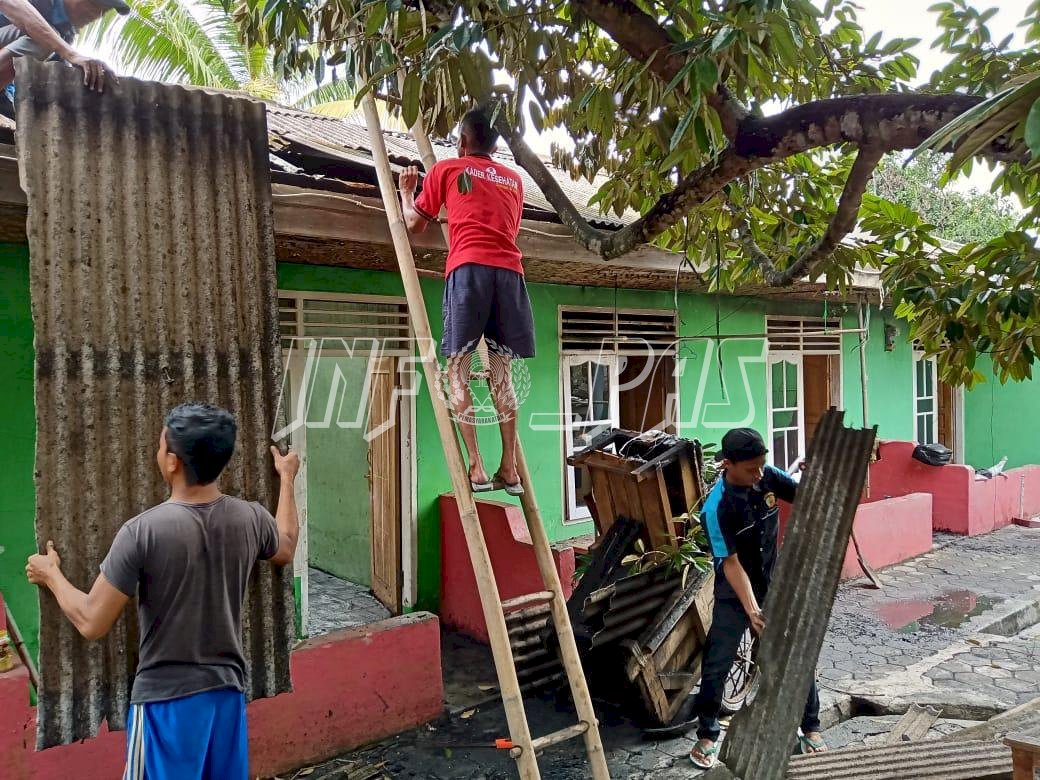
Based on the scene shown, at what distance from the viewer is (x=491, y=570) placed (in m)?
2.79

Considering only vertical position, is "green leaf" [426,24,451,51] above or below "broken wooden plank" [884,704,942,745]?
above

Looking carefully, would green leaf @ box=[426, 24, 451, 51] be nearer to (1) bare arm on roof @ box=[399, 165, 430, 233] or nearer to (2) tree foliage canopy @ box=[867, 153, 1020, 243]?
(1) bare arm on roof @ box=[399, 165, 430, 233]

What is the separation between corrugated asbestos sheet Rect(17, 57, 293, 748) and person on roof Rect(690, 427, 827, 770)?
2.18 metres

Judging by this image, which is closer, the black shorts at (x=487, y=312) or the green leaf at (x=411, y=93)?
the green leaf at (x=411, y=93)

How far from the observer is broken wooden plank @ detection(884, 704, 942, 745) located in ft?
13.2

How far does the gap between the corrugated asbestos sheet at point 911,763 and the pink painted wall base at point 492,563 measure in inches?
86.4

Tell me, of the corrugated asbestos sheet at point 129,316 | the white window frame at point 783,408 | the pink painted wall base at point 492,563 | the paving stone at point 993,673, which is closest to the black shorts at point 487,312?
the corrugated asbestos sheet at point 129,316

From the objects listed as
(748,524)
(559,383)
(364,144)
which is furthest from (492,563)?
(364,144)

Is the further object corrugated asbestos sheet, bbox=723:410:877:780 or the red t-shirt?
corrugated asbestos sheet, bbox=723:410:877:780

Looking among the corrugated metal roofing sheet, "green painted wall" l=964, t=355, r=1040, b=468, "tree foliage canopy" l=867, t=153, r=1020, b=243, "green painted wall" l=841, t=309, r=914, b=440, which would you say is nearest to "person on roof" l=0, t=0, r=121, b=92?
the corrugated metal roofing sheet

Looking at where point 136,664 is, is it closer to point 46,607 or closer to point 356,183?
point 46,607

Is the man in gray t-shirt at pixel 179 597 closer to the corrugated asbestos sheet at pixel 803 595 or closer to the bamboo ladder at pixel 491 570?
the bamboo ladder at pixel 491 570

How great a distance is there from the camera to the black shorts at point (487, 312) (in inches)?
114

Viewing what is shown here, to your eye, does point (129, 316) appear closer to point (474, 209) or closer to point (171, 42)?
point (474, 209)
